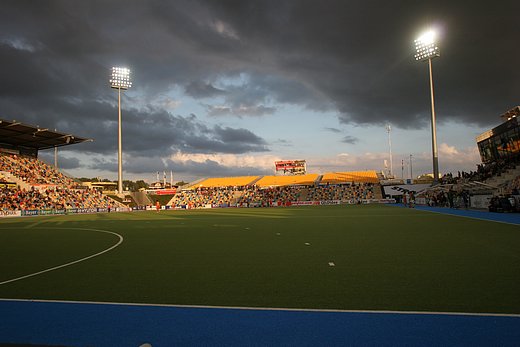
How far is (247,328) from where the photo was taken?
420 centimetres

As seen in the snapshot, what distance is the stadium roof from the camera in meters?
45.8

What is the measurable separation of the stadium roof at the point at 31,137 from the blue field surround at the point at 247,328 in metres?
49.2

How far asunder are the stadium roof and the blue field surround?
49239 mm

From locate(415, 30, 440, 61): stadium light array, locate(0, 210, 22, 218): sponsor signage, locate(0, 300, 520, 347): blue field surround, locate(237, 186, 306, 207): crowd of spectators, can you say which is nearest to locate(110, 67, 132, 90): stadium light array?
locate(0, 210, 22, 218): sponsor signage

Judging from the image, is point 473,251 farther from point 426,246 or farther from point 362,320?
point 362,320

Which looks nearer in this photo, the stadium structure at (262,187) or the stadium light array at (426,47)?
the stadium structure at (262,187)

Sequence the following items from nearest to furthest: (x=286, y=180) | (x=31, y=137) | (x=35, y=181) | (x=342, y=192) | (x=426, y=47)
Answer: (x=426, y=47) → (x=35, y=181) → (x=31, y=137) → (x=342, y=192) → (x=286, y=180)

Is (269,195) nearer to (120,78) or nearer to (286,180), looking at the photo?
(286,180)

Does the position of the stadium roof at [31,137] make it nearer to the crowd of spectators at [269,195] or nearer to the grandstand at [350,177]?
the crowd of spectators at [269,195]

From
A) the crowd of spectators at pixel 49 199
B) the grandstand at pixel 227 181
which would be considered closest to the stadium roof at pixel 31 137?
the crowd of spectators at pixel 49 199

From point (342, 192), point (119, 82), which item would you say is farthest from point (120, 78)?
point (342, 192)

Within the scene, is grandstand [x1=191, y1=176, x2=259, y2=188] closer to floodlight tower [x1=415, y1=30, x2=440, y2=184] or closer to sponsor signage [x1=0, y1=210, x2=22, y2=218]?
sponsor signage [x1=0, y1=210, x2=22, y2=218]

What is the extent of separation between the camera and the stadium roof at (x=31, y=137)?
45844mm

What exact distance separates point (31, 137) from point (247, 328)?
59324 mm
